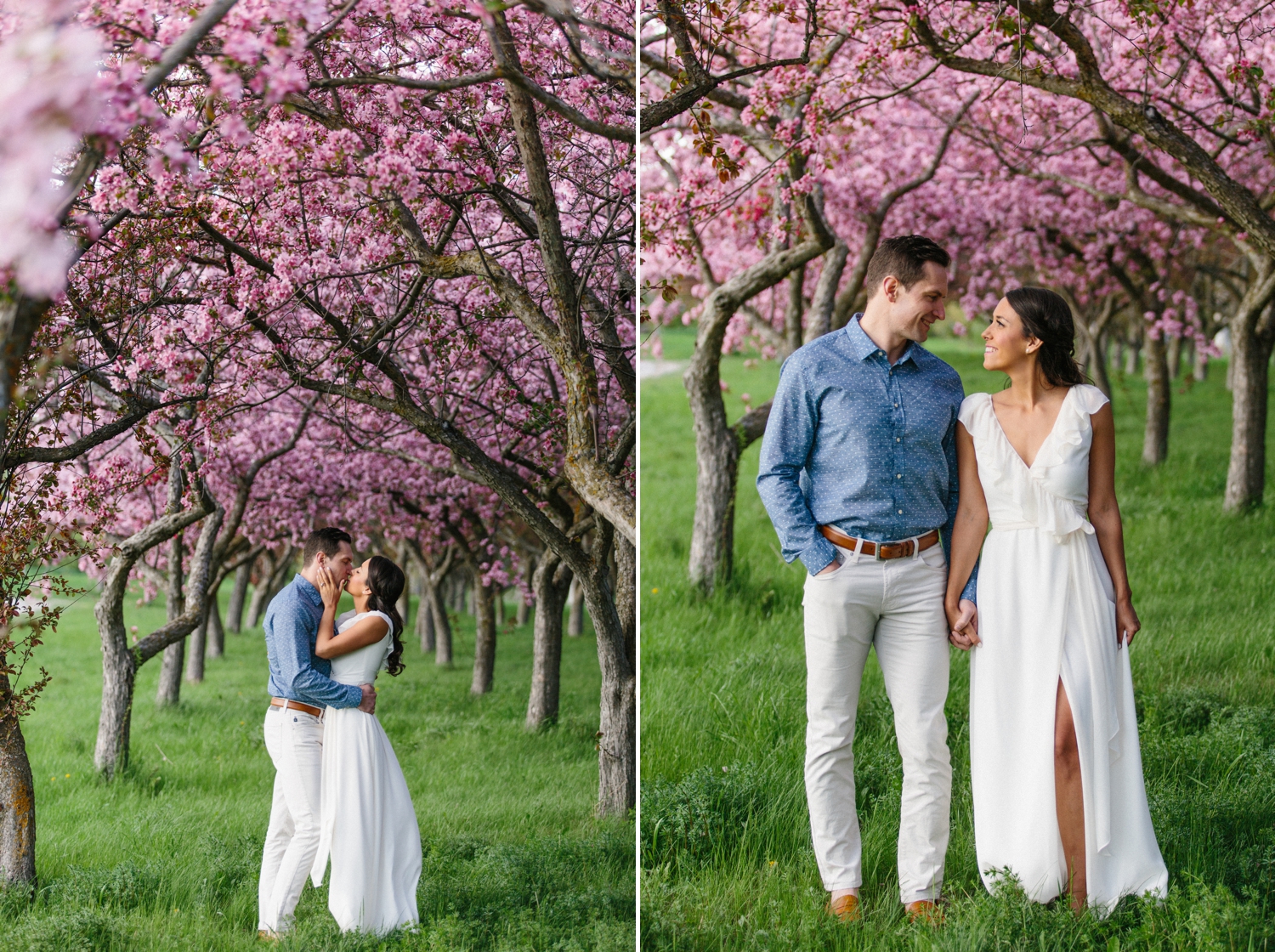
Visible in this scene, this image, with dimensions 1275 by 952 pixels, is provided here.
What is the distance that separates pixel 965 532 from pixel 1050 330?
677 millimetres

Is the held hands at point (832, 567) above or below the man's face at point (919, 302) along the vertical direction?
below

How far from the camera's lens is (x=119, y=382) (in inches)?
171

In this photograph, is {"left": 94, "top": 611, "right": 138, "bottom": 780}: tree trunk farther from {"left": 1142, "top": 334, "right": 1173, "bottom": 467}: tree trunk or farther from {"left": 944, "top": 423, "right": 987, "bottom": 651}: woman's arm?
Answer: {"left": 1142, "top": 334, "right": 1173, "bottom": 467}: tree trunk

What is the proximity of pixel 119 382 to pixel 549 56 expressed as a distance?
87.7 inches

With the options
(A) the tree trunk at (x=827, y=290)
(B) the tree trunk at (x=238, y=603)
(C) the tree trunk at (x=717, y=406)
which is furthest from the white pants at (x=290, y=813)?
(B) the tree trunk at (x=238, y=603)

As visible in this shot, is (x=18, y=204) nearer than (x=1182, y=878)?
Yes

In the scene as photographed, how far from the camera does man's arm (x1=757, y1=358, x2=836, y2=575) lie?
3176 mm

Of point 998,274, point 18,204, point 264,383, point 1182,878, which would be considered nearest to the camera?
point 18,204

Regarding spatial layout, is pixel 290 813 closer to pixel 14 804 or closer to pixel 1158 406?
pixel 14 804

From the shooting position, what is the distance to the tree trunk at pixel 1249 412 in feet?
31.3

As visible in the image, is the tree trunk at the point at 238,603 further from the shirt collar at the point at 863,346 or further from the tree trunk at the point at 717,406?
the shirt collar at the point at 863,346

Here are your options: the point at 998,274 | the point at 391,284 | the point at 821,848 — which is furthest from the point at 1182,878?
the point at 998,274

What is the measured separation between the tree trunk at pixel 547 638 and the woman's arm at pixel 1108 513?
196 inches

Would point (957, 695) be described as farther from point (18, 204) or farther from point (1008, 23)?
point (18, 204)
